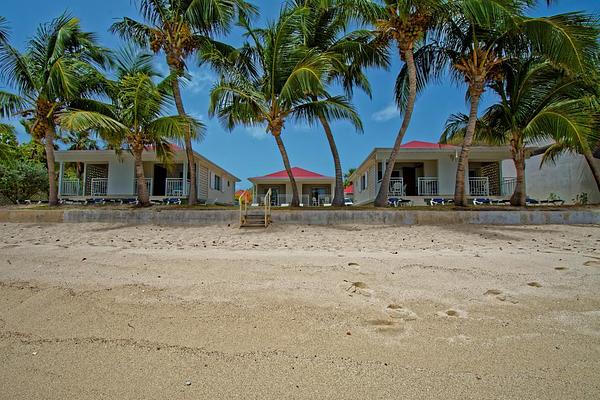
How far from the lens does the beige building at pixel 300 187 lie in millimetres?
27234

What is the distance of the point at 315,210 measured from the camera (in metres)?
11.5

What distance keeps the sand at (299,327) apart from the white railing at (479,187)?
558 inches

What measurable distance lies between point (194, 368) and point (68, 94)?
13552mm

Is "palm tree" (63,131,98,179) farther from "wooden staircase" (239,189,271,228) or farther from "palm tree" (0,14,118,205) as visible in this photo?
"wooden staircase" (239,189,271,228)

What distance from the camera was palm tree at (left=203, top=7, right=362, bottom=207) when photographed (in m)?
11.7

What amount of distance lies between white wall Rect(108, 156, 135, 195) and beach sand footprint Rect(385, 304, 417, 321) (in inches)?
782

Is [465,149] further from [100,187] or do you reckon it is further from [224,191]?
[100,187]

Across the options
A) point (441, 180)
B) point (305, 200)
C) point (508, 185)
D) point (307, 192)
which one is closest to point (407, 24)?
point (441, 180)

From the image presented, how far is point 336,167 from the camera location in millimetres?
14656

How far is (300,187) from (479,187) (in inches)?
548

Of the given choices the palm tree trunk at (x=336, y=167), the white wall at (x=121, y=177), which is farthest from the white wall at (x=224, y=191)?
the palm tree trunk at (x=336, y=167)

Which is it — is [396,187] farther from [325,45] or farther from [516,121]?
[325,45]

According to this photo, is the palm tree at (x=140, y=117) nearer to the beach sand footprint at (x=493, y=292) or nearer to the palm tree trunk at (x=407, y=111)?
the palm tree trunk at (x=407, y=111)

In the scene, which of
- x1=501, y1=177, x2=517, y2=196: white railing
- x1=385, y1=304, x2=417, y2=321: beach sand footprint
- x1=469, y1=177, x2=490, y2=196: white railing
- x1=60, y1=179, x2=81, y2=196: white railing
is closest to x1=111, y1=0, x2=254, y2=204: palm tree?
x1=60, y1=179, x2=81, y2=196: white railing
